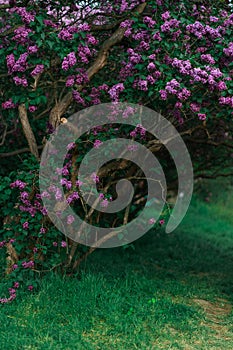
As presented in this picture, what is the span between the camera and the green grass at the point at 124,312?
4461 mm

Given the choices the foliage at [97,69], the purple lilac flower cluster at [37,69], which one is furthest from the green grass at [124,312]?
the purple lilac flower cluster at [37,69]

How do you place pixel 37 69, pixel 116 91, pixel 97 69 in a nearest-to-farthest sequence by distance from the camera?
pixel 37 69 → pixel 116 91 → pixel 97 69

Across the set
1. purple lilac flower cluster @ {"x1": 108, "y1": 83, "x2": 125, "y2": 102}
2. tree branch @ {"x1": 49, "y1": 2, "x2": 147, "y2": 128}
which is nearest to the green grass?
tree branch @ {"x1": 49, "y1": 2, "x2": 147, "y2": 128}

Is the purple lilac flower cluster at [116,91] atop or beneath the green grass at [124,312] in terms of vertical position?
atop

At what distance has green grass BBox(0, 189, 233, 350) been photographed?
4.46 meters

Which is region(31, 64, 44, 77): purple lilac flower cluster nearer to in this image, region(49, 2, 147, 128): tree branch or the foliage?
the foliage

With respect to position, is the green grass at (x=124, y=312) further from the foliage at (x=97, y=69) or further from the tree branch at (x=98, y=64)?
the tree branch at (x=98, y=64)

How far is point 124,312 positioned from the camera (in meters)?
5.02

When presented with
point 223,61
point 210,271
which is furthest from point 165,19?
point 210,271

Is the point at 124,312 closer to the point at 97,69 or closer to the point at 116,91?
the point at 116,91

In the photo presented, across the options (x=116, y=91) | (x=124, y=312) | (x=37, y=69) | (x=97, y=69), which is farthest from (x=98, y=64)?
(x=124, y=312)

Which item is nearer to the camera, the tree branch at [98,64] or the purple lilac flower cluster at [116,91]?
the purple lilac flower cluster at [116,91]

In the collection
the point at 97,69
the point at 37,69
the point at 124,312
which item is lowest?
the point at 124,312

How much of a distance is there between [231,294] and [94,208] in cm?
184
